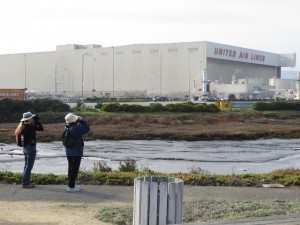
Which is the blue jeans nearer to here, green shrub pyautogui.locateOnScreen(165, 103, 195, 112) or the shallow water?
the shallow water

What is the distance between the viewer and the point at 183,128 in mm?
39312

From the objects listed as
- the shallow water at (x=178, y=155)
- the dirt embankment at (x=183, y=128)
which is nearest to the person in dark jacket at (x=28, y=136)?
the shallow water at (x=178, y=155)

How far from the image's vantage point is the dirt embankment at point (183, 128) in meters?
33.8

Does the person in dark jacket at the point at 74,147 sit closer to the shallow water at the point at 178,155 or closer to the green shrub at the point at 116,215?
the green shrub at the point at 116,215

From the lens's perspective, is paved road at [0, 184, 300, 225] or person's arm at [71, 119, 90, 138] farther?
person's arm at [71, 119, 90, 138]

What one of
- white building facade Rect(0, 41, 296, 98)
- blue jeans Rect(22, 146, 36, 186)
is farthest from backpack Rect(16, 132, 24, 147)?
white building facade Rect(0, 41, 296, 98)

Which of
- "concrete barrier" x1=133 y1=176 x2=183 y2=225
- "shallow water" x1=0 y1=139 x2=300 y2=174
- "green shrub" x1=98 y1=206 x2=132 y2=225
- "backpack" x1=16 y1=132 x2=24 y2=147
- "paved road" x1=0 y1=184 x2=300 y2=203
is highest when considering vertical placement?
"backpack" x1=16 y1=132 x2=24 y2=147

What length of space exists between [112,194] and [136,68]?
10990 cm

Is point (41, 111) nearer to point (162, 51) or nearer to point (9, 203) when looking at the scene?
point (9, 203)

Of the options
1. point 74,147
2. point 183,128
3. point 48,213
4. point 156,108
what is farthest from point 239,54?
point 48,213

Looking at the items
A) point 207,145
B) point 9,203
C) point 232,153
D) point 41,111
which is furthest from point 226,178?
point 41,111

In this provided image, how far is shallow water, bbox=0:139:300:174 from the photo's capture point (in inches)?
773

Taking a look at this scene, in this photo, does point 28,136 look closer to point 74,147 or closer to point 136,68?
point 74,147

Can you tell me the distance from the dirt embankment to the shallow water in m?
1.76
